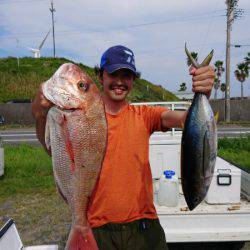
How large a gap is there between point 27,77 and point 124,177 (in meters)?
44.7

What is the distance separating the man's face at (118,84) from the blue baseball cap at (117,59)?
0.12 feet

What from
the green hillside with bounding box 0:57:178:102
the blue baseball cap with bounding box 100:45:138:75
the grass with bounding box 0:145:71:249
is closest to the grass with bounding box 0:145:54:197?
the grass with bounding box 0:145:71:249

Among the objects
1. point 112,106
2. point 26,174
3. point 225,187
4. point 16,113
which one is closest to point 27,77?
point 16,113

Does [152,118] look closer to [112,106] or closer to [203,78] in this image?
[112,106]

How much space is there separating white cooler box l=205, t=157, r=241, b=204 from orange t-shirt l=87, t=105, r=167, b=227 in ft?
7.68

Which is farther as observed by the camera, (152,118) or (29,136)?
(29,136)

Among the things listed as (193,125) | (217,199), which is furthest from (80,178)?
(217,199)

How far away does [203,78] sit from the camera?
2512 mm

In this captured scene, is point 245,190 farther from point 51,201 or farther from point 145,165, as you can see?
point 51,201

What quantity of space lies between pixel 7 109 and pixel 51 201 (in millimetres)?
25558

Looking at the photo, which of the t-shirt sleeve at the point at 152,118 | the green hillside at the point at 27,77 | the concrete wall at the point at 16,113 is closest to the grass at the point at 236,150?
the t-shirt sleeve at the point at 152,118

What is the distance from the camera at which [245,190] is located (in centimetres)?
575

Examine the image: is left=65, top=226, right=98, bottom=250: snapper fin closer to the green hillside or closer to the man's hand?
the man's hand

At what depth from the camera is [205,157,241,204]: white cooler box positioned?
17.1 ft
